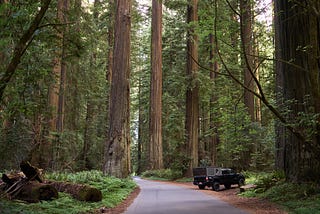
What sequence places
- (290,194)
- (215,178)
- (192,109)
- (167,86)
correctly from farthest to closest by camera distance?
(167,86)
(192,109)
(215,178)
(290,194)

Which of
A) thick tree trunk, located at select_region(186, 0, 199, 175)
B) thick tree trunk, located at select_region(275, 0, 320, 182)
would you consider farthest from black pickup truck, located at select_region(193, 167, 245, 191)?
thick tree trunk, located at select_region(186, 0, 199, 175)

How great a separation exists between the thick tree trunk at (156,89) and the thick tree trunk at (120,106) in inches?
447

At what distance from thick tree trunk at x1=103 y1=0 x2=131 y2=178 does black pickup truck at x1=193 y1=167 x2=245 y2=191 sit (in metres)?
3.99

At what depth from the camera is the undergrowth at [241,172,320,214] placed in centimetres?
856

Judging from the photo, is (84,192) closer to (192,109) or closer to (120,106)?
(120,106)

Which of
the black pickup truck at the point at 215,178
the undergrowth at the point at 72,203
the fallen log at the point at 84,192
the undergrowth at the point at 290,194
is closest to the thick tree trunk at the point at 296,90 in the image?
the undergrowth at the point at 290,194

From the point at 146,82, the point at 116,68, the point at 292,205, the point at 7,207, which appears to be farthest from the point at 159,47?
the point at 7,207

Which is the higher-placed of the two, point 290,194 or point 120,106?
point 120,106

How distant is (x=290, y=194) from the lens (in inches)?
417

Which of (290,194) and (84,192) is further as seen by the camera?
(290,194)

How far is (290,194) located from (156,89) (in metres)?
20.3

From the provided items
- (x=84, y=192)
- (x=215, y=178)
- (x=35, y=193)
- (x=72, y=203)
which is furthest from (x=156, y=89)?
(x=35, y=193)

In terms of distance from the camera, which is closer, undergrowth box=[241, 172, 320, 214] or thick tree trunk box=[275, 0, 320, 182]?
undergrowth box=[241, 172, 320, 214]

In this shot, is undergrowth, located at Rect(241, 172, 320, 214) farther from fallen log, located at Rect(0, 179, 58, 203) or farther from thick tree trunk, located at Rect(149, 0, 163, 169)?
thick tree trunk, located at Rect(149, 0, 163, 169)
